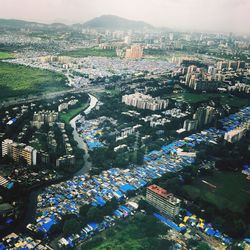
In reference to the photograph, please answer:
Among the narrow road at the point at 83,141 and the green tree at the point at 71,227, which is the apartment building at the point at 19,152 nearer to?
the narrow road at the point at 83,141

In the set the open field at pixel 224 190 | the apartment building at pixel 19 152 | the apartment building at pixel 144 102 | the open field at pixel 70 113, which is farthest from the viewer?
the apartment building at pixel 144 102

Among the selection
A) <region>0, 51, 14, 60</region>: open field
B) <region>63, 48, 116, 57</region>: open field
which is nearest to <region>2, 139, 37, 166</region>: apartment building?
<region>0, 51, 14, 60</region>: open field

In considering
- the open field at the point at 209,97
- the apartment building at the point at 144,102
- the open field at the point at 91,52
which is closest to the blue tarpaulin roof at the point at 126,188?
the apartment building at the point at 144,102

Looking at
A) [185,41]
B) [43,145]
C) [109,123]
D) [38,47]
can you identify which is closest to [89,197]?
[43,145]

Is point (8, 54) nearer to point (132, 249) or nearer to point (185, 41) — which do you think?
point (185, 41)

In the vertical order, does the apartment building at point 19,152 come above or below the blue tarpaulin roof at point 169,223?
above

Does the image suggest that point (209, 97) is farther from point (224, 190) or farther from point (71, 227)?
point (71, 227)

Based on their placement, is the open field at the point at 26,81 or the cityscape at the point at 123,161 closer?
the cityscape at the point at 123,161

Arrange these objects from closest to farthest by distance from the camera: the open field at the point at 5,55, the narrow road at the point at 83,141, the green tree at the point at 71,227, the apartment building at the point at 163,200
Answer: the green tree at the point at 71,227
the apartment building at the point at 163,200
the narrow road at the point at 83,141
the open field at the point at 5,55

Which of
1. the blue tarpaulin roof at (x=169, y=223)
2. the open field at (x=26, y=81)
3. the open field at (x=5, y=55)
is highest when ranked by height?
the open field at (x=5, y=55)
